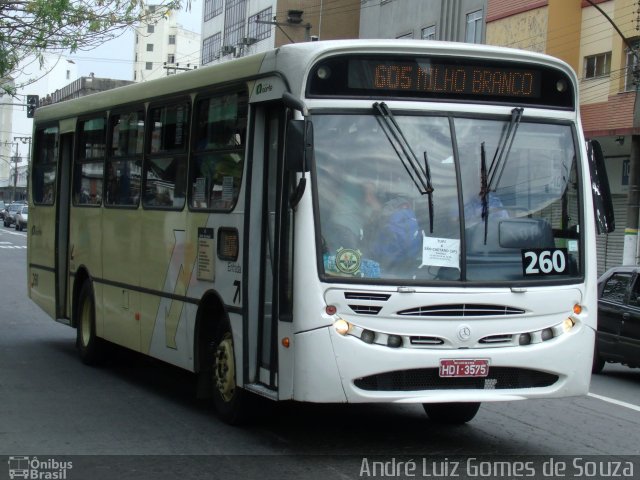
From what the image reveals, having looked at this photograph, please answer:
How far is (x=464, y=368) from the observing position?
24.9 feet

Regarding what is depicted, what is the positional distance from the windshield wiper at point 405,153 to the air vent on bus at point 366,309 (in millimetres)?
700

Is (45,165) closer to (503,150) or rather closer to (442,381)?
(503,150)

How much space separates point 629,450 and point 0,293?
1749 centimetres

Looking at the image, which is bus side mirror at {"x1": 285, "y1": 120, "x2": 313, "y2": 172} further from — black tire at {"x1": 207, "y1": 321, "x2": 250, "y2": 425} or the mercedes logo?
black tire at {"x1": 207, "y1": 321, "x2": 250, "y2": 425}

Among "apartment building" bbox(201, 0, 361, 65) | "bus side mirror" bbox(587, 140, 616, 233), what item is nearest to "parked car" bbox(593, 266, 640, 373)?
"bus side mirror" bbox(587, 140, 616, 233)

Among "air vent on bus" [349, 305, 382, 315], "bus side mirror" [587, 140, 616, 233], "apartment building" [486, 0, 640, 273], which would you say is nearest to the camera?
"air vent on bus" [349, 305, 382, 315]

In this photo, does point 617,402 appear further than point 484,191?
Yes

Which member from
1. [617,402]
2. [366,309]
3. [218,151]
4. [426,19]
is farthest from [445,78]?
[426,19]

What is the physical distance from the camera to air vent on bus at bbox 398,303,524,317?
7520mm

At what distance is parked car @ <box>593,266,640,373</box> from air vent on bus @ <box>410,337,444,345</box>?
717cm

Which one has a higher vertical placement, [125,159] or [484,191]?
[125,159]

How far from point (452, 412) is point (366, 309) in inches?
92.8

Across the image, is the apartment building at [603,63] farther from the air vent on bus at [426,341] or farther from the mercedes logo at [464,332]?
the air vent on bus at [426,341]

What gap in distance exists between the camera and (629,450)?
8719mm
